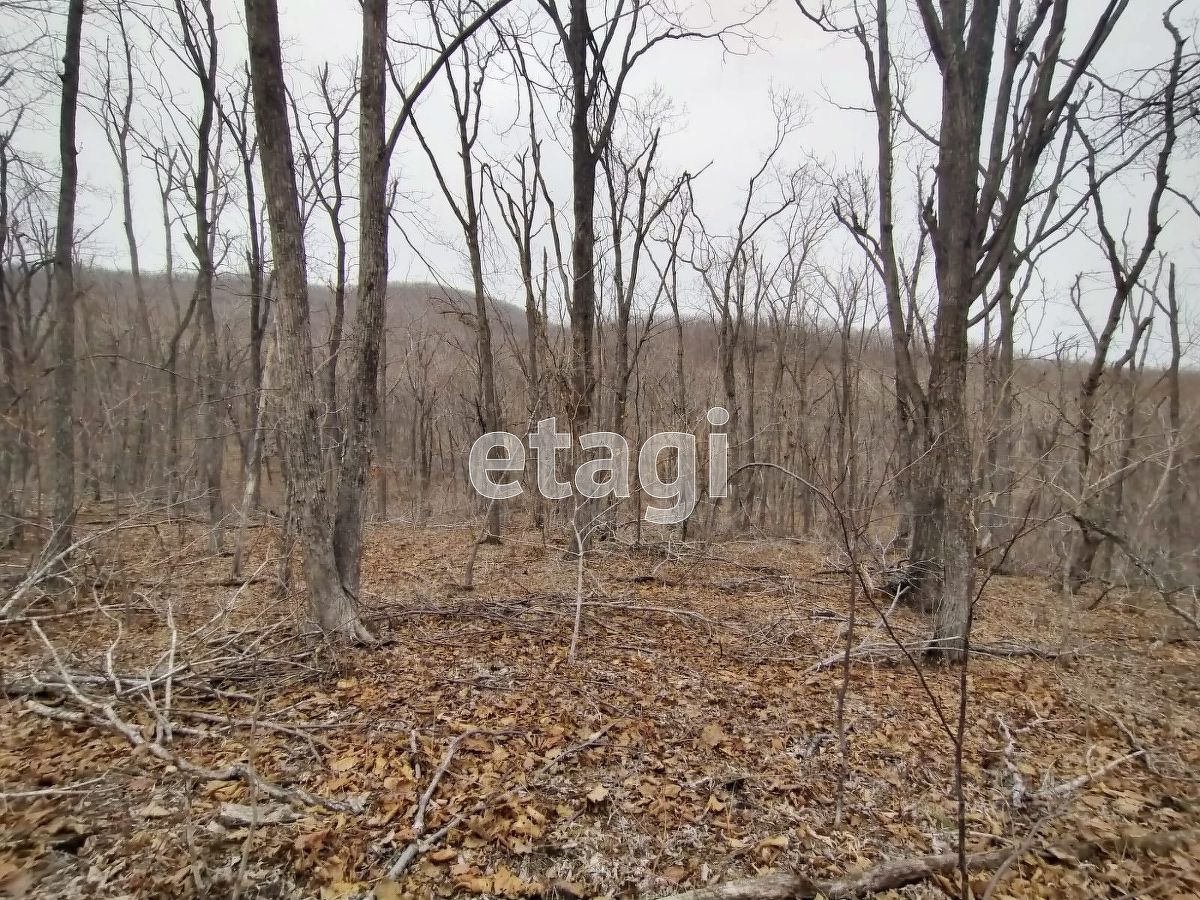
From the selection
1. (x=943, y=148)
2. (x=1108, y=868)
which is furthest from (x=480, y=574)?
(x=943, y=148)

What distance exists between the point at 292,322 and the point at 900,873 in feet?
15.5

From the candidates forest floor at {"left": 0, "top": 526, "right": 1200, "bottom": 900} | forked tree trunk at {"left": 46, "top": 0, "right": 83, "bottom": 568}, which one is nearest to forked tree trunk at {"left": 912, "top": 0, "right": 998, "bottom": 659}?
forest floor at {"left": 0, "top": 526, "right": 1200, "bottom": 900}

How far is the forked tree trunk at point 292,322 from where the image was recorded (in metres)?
3.66

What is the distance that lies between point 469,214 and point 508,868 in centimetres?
1130

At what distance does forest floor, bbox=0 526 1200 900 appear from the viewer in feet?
7.43

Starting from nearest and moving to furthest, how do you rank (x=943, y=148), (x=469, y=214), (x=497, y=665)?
(x=497, y=665)
(x=943, y=148)
(x=469, y=214)

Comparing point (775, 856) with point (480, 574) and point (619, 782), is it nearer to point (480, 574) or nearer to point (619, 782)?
point (619, 782)

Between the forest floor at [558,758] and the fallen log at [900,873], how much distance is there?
48 mm

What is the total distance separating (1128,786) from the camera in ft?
9.70

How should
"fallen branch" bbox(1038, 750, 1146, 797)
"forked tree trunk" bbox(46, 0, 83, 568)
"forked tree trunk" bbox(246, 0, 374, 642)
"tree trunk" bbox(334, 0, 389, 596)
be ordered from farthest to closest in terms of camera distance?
"forked tree trunk" bbox(46, 0, 83, 568), "tree trunk" bbox(334, 0, 389, 596), "forked tree trunk" bbox(246, 0, 374, 642), "fallen branch" bbox(1038, 750, 1146, 797)

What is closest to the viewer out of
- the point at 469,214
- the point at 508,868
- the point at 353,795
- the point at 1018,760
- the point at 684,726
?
the point at 508,868

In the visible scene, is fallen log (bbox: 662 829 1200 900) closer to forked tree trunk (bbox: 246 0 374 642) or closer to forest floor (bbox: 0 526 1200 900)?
forest floor (bbox: 0 526 1200 900)

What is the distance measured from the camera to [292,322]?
3801 mm

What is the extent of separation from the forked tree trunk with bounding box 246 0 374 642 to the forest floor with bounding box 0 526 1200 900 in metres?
0.58
